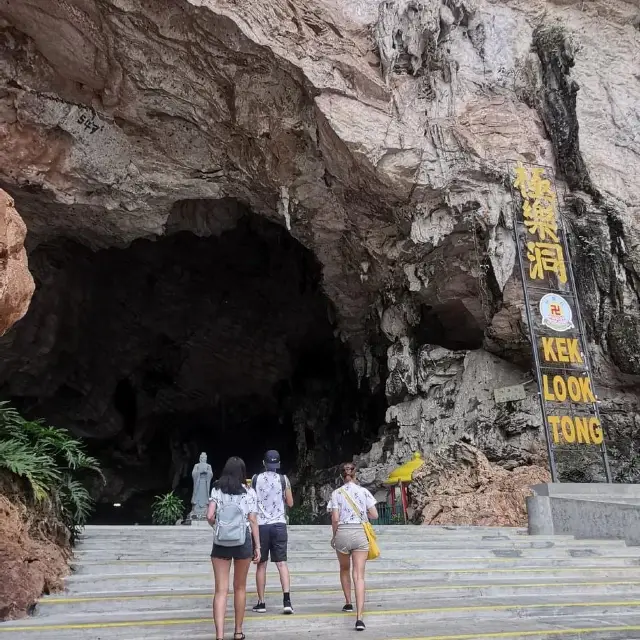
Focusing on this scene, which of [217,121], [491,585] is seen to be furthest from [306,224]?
[491,585]

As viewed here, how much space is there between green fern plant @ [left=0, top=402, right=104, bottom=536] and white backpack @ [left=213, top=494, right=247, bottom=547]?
2.24 metres

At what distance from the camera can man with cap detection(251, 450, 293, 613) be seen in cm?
407

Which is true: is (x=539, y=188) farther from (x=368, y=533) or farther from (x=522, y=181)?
(x=368, y=533)

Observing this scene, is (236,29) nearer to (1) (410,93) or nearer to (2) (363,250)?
(1) (410,93)

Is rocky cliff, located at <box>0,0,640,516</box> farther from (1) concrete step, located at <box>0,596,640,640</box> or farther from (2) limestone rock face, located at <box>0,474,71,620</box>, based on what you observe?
(2) limestone rock face, located at <box>0,474,71,620</box>

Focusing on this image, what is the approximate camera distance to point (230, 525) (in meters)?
3.38

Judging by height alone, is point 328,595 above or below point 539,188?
below

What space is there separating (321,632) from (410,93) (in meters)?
10.9

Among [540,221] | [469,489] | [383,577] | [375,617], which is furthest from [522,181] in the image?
[375,617]

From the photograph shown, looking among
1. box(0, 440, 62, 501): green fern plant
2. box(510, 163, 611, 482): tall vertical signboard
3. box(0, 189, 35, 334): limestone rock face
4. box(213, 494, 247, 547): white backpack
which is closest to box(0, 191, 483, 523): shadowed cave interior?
box(510, 163, 611, 482): tall vertical signboard

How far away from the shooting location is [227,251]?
731 inches

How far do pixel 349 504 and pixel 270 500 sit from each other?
2.05 ft

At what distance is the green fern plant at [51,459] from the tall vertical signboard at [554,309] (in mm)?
6746

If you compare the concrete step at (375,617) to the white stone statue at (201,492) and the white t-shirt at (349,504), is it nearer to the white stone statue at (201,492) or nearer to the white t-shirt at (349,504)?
the white t-shirt at (349,504)
